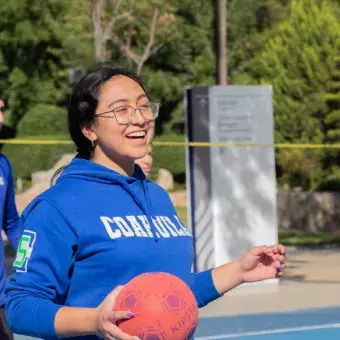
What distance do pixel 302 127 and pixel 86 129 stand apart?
127ft

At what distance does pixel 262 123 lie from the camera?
45.2 feet

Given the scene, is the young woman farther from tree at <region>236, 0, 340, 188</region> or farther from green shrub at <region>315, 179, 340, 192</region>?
tree at <region>236, 0, 340, 188</region>

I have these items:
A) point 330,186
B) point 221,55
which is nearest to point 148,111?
point 330,186

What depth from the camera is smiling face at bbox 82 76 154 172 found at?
3448 mm

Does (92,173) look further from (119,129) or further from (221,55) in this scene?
(221,55)

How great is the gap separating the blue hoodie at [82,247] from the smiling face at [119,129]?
0.19ft

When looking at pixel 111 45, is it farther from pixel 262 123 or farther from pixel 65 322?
pixel 65 322

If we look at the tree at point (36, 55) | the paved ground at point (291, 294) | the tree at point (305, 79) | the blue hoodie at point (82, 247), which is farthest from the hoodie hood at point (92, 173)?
the tree at point (36, 55)

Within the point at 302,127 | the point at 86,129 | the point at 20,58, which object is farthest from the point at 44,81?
the point at 86,129

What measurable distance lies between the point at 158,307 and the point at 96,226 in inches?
15.2

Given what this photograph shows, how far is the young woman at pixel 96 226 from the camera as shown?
324 cm

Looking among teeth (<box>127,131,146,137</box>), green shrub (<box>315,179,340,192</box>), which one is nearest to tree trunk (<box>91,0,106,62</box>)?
green shrub (<box>315,179,340,192</box>)

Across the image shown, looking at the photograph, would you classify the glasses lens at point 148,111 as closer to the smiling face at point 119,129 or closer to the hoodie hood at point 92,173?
the smiling face at point 119,129

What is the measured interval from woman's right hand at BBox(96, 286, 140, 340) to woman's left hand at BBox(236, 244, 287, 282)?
90cm
